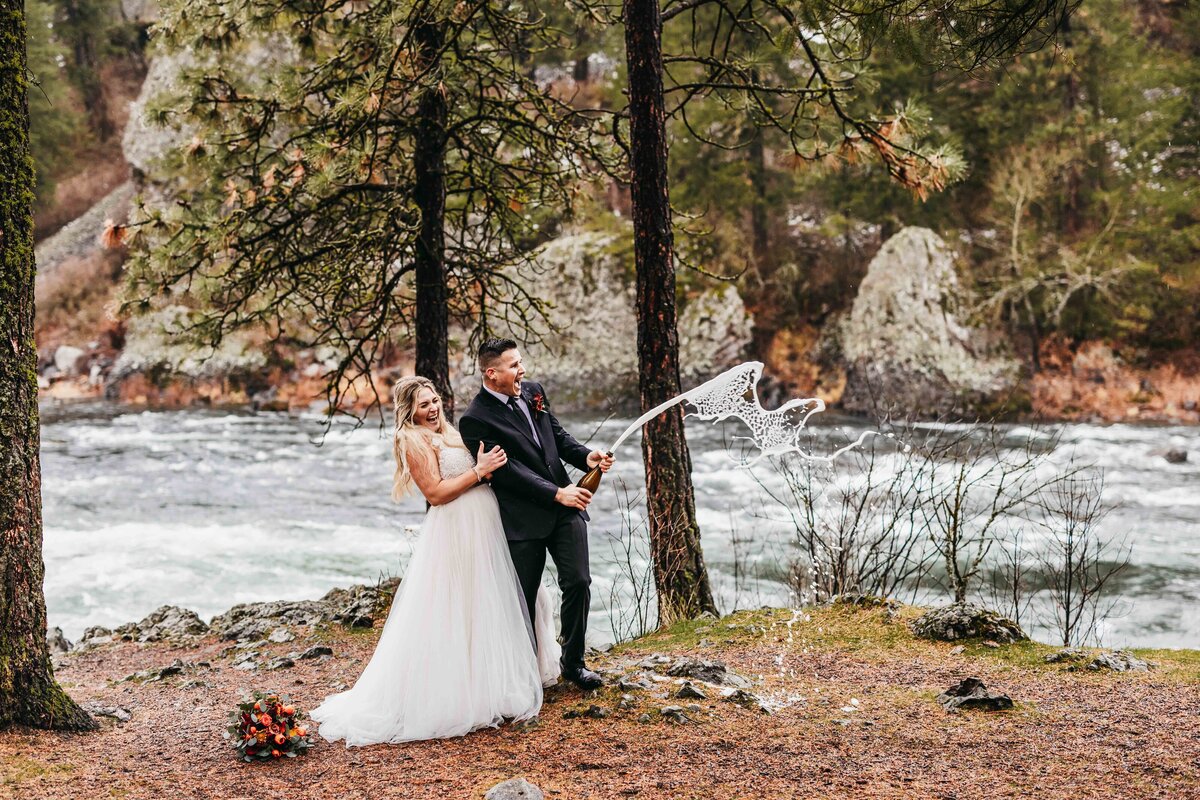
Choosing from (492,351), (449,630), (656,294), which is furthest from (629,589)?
(492,351)

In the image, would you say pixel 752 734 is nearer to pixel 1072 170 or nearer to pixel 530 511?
pixel 530 511

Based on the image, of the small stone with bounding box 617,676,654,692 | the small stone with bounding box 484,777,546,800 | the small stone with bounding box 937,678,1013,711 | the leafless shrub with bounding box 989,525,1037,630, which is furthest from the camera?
the leafless shrub with bounding box 989,525,1037,630

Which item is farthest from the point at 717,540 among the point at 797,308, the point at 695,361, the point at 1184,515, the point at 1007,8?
the point at 797,308

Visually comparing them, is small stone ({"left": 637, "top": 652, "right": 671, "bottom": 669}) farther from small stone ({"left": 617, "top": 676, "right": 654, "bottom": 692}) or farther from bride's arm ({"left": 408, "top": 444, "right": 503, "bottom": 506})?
bride's arm ({"left": 408, "top": 444, "right": 503, "bottom": 506})

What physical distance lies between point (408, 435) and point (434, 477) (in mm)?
284

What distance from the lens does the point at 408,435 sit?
17.3 feet

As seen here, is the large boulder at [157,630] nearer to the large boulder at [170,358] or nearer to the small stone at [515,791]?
the small stone at [515,791]

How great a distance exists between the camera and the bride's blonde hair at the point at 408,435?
5250mm

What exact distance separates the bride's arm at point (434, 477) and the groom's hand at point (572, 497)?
1.33 feet

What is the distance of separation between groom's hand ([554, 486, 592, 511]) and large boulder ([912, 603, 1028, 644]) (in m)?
3.03

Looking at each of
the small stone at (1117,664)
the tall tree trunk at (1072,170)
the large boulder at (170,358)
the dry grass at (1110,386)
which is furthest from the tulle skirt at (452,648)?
the tall tree trunk at (1072,170)

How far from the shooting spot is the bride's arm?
5145mm

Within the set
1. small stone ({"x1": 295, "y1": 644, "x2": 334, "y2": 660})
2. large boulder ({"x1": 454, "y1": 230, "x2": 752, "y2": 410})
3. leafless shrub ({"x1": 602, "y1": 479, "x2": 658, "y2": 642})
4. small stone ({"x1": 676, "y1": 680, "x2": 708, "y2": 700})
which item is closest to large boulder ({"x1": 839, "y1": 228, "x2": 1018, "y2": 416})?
large boulder ({"x1": 454, "y1": 230, "x2": 752, "y2": 410})

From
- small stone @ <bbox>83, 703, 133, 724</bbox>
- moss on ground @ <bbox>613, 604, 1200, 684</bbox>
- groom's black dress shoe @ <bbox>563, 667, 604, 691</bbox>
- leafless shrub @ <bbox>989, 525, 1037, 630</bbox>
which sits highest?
groom's black dress shoe @ <bbox>563, 667, 604, 691</bbox>
